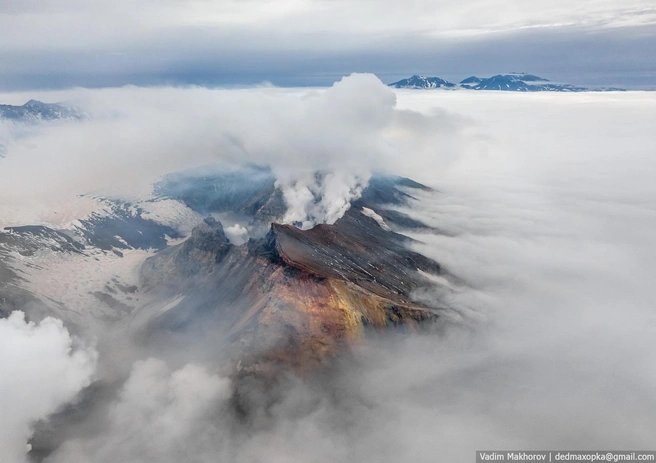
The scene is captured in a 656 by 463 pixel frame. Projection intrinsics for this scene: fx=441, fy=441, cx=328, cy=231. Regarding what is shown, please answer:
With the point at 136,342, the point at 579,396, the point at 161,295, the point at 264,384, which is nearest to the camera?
the point at 264,384

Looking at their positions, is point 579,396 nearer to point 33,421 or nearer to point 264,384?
point 264,384

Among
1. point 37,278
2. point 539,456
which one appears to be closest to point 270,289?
point 539,456

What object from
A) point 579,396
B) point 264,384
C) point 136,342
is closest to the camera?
point 264,384

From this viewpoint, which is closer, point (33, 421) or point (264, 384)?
point (33, 421)

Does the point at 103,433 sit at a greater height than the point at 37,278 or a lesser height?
lesser

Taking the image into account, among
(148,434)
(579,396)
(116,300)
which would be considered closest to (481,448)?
(579,396)

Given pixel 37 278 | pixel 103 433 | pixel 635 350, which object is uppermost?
pixel 37 278

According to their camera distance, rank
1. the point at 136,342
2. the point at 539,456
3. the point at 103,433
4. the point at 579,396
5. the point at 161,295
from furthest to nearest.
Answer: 1. the point at 161,295
2. the point at 136,342
3. the point at 579,396
4. the point at 103,433
5. the point at 539,456

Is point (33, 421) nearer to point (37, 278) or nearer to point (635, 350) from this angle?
point (37, 278)

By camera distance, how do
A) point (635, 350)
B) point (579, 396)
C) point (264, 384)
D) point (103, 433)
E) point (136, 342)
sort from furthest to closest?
1. point (635, 350)
2. point (136, 342)
3. point (579, 396)
4. point (264, 384)
5. point (103, 433)
